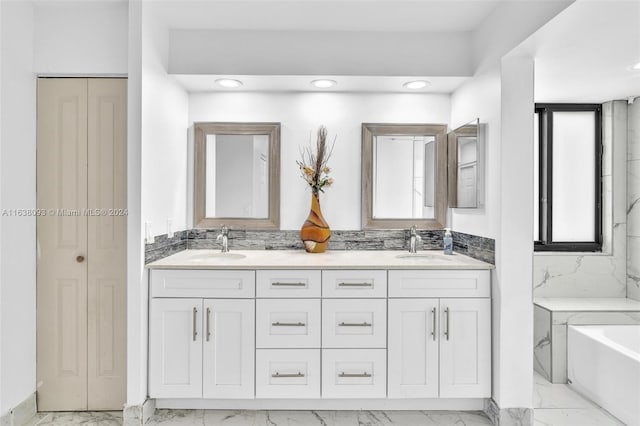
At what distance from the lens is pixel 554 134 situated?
128 inches

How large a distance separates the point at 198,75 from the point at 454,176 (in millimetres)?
1942

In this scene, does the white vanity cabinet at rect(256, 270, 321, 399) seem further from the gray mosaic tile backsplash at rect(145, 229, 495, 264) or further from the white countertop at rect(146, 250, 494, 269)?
the gray mosaic tile backsplash at rect(145, 229, 495, 264)

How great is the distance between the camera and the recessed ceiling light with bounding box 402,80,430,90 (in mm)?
2791

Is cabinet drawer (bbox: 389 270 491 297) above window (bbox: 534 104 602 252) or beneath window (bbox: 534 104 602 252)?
beneath

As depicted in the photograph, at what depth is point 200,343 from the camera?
7.64 feet

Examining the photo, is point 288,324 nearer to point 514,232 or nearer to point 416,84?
point 514,232

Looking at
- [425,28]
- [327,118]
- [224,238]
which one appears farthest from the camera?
[327,118]

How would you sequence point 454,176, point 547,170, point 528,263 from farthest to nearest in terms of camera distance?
point 547,170
point 454,176
point 528,263

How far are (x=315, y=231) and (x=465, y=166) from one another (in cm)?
114

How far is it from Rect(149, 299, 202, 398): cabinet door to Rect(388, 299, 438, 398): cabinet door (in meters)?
1.13

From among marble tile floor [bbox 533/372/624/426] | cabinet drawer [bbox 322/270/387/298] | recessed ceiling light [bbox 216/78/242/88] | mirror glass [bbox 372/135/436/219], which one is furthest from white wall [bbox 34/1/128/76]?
marble tile floor [bbox 533/372/624/426]

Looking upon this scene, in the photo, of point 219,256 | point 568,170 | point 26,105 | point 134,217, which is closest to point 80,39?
point 26,105

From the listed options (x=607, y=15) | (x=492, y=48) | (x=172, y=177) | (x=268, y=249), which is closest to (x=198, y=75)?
(x=172, y=177)

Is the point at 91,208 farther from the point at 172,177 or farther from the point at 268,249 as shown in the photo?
the point at 268,249
